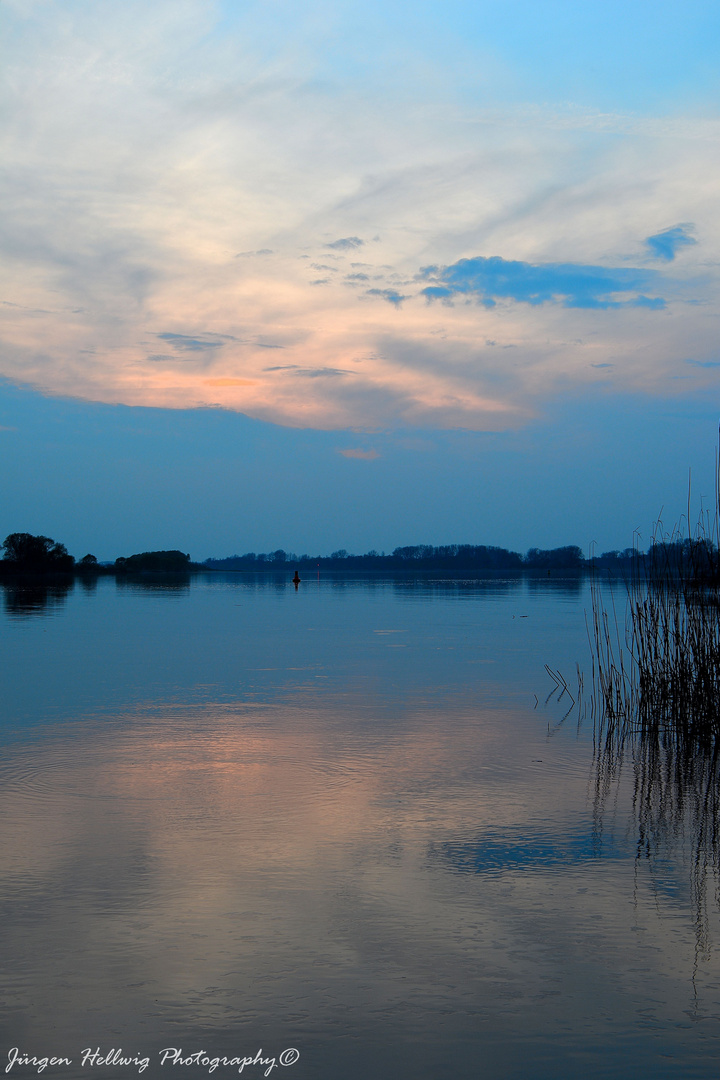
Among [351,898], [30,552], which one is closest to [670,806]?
[351,898]

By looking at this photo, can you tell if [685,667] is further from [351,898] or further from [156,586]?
[156,586]

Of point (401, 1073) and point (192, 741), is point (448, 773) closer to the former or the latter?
point (192, 741)

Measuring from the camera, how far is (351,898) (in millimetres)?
4648

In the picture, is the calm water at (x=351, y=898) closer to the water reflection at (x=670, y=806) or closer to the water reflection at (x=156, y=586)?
the water reflection at (x=670, y=806)

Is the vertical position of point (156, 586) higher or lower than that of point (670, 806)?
higher

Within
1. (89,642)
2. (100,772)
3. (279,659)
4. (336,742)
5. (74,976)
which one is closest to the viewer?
(74,976)

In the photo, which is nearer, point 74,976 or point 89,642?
point 74,976

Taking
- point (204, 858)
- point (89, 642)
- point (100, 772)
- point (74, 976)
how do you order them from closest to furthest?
point (74, 976)
point (204, 858)
point (100, 772)
point (89, 642)

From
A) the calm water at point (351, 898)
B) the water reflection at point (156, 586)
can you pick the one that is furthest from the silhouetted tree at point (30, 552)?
the calm water at point (351, 898)

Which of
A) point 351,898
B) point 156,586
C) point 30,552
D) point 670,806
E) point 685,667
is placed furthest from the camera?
point 30,552

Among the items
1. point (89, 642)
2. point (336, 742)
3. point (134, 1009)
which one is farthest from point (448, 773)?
point (89, 642)

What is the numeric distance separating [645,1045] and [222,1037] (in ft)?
5.21

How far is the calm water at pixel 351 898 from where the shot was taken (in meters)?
3.32

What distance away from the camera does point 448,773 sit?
24.6 feet
